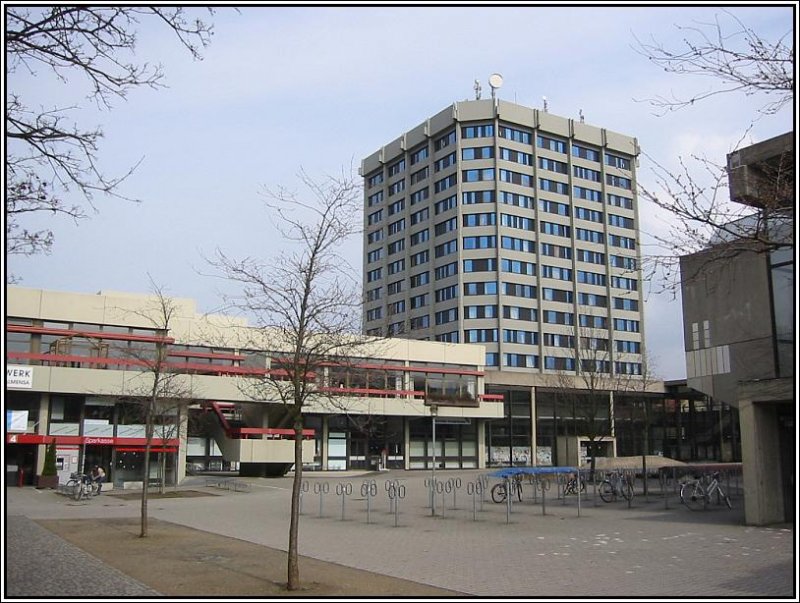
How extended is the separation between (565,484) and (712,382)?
745cm

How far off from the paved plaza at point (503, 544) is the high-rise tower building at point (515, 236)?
173 ft

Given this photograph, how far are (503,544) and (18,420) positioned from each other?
3436 centimetres

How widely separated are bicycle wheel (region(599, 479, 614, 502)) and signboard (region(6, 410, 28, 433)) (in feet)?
101

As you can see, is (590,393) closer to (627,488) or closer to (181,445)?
(627,488)

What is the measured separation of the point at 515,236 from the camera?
8506cm

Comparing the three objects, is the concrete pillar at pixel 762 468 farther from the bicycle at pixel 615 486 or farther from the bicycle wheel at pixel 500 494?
the bicycle wheel at pixel 500 494

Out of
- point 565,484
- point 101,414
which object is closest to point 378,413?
point 101,414

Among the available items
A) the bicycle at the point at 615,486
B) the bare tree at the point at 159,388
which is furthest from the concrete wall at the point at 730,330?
the bare tree at the point at 159,388

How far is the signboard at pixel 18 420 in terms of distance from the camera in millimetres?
41250

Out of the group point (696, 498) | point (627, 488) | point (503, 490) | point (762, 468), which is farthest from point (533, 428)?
point (762, 468)

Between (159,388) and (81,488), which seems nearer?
(81,488)

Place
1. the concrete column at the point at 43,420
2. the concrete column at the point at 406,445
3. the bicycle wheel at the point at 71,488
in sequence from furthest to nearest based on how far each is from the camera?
the concrete column at the point at 406,445
the concrete column at the point at 43,420
the bicycle wheel at the point at 71,488

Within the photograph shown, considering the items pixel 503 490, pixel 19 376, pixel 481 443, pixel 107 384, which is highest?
pixel 19 376

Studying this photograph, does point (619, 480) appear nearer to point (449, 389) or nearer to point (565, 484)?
point (565, 484)
